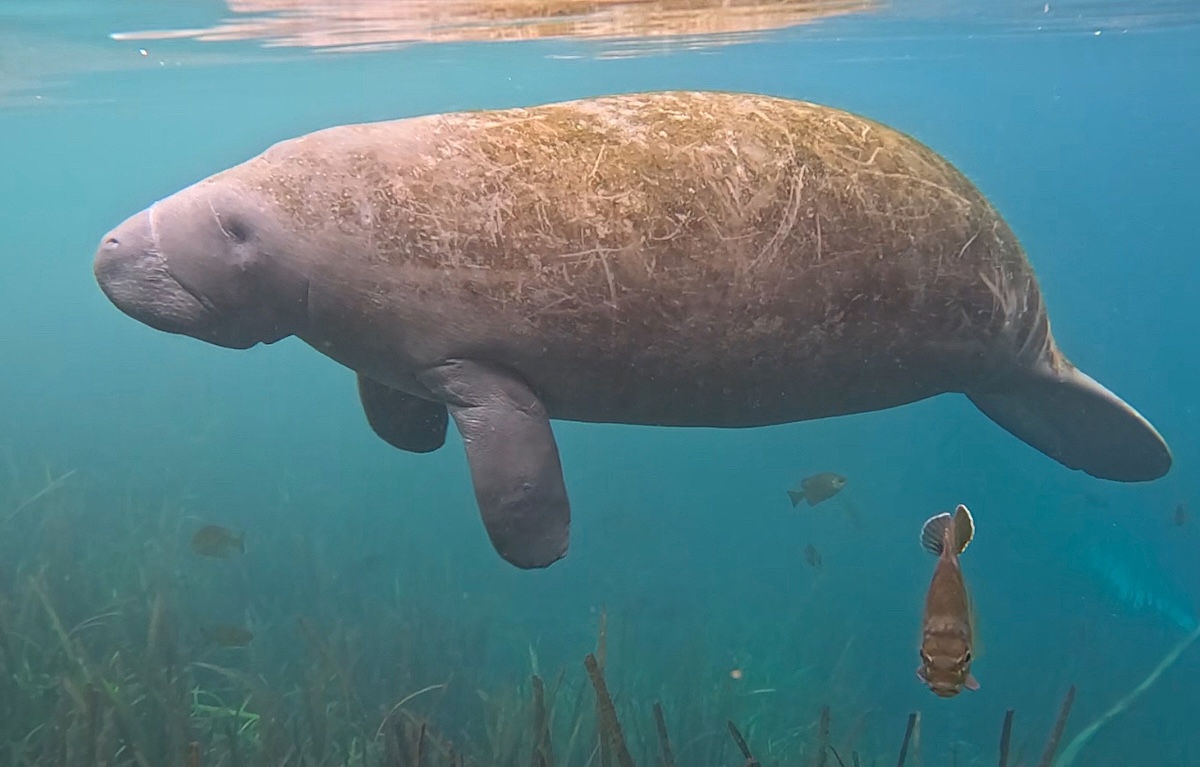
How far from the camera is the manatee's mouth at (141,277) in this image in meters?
3.42

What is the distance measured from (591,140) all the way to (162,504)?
944cm

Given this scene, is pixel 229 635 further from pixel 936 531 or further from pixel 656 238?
pixel 936 531

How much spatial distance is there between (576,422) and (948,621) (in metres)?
8.72

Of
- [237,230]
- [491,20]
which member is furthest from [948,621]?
[491,20]

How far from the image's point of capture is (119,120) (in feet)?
102

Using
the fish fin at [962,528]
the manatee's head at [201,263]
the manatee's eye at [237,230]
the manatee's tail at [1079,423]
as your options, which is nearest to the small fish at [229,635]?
the manatee's head at [201,263]

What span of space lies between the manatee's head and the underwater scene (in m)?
0.01

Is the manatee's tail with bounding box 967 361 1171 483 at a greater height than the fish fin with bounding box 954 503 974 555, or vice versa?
the fish fin with bounding box 954 503 974 555

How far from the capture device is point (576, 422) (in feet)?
36.5

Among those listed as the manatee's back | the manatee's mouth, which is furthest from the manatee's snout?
the manatee's back

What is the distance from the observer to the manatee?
11.6 ft

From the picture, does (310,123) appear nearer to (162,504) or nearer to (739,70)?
(739,70)

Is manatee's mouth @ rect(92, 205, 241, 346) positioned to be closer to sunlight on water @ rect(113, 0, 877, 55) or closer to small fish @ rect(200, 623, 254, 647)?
small fish @ rect(200, 623, 254, 647)

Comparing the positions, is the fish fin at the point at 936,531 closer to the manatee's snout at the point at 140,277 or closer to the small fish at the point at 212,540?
the manatee's snout at the point at 140,277
